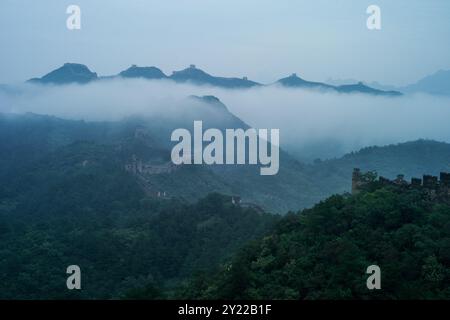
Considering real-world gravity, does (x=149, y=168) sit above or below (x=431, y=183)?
above

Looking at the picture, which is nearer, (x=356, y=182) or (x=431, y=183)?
(x=431, y=183)

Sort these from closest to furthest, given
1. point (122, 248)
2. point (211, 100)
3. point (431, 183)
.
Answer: point (431, 183), point (122, 248), point (211, 100)

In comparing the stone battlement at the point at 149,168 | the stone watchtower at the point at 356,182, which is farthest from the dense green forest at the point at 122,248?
the stone battlement at the point at 149,168

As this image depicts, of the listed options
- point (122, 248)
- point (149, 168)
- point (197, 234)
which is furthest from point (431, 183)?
point (149, 168)

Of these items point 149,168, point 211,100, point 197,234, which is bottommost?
point 197,234

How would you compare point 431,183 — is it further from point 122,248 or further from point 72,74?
point 72,74

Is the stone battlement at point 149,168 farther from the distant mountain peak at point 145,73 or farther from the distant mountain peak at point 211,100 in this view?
the distant mountain peak at point 145,73
